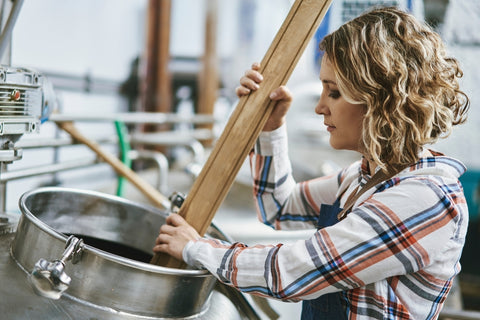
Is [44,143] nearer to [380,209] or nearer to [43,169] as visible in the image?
[43,169]

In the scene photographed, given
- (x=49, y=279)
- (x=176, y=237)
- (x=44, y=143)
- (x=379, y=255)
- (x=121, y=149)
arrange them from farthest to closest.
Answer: (x=121, y=149) < (x=44, y=143) < (x=176, y=237) < (x=379, y=255) < (x=49, y=279)

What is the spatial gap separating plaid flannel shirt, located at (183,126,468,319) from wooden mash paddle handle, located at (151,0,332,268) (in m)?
0.11

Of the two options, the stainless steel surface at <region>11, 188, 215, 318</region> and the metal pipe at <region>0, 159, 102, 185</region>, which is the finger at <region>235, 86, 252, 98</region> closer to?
the stainless steel surface at <region>11, 188, 215, 318</region>

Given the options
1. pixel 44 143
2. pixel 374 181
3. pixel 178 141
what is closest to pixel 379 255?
pixel 374 181

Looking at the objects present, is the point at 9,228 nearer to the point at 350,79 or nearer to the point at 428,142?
the point at 350,79

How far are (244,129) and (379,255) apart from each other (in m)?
0.41

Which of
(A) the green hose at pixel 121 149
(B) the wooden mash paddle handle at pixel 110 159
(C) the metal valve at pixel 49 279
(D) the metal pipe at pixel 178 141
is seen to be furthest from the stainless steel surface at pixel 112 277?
(D) the metal pipe at pixel 178 141

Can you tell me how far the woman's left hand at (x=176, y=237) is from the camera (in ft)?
3.29

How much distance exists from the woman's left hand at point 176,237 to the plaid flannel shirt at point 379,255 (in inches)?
1.0

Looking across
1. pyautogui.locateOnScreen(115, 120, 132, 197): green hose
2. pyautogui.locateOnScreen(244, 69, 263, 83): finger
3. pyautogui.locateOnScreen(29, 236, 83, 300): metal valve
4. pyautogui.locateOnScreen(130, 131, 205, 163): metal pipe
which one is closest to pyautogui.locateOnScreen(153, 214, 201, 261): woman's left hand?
pyautogui.locateOnScreen(29, 236, 83, 300): metal valve

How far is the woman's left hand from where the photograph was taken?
3.29 feet

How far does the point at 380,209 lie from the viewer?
903 millimetres

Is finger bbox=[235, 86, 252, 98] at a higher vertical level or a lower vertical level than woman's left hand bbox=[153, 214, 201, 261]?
higher

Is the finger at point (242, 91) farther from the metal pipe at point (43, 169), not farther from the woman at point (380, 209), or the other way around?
the metal pipe at point (43, 169)
